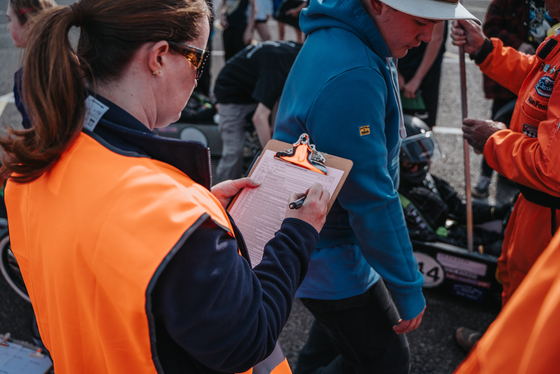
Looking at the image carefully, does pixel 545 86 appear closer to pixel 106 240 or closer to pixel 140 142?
pixel 140 142

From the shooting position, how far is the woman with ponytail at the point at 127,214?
777 millimetres

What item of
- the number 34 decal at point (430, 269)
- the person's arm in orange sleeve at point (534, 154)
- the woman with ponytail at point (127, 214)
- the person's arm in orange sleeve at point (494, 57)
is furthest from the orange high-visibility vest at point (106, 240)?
the number 34 decal at point (430, 269)

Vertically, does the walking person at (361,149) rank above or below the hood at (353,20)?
below

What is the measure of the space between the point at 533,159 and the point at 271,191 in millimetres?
1047

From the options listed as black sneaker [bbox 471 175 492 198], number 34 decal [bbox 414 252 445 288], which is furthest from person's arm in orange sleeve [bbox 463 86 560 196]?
black sneaker [bbox 471 175 492 198]

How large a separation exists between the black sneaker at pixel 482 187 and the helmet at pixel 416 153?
1.34 m

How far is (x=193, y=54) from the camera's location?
1005mm

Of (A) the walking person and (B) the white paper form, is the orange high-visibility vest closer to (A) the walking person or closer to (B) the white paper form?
(B) the white paper form

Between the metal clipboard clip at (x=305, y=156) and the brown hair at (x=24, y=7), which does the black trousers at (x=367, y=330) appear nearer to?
the metal clipboard clip at (x=305, y=156)

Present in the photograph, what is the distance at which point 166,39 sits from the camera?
0.93 metres

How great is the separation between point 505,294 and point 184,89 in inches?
73.3

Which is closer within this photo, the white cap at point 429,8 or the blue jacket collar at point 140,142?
the blue jacket collar at point 140,142

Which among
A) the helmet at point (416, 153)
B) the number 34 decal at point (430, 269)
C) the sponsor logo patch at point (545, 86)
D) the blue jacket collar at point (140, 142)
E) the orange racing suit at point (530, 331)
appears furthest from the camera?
the helmet at point (416, 153)

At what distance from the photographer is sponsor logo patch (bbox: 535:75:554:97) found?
165 cm
